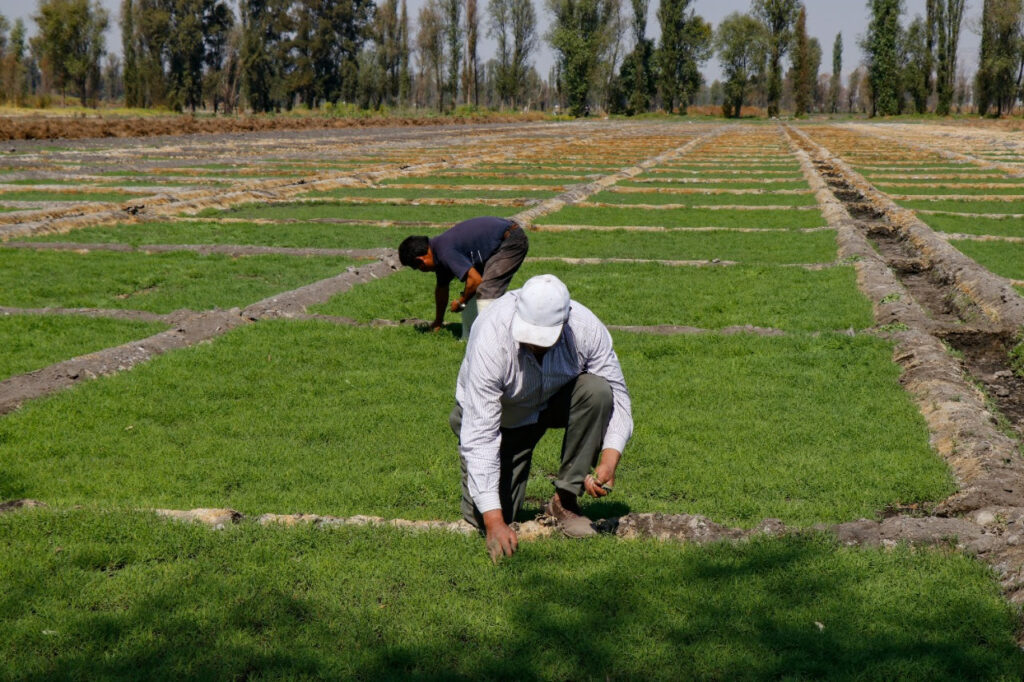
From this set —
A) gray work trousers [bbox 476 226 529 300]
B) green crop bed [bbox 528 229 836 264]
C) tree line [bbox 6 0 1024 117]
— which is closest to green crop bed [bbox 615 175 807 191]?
green crop bed [bbox 528 229 836 264]

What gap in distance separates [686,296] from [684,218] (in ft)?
23.4

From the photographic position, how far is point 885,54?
76812mm

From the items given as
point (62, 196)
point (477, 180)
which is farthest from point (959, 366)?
point (62, 196)

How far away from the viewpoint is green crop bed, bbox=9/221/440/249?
1391 cm

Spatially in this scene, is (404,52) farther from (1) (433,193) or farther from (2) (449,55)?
(1) (433,193)

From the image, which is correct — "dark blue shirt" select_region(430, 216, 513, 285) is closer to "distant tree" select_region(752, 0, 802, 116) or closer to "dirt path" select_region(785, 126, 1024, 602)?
"dirt path" select_region(785, 126, 1024, 602)

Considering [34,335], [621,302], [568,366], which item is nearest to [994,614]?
[568,366]

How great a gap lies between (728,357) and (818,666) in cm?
487

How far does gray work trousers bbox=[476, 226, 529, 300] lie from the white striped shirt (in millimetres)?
3346

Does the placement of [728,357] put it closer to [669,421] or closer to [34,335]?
[669,421]

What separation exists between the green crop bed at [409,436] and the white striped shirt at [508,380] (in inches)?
37.3

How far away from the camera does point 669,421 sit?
246 inches

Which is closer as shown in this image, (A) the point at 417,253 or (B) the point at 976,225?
(A) the point at 417,253

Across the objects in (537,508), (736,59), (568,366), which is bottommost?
(537,508)
